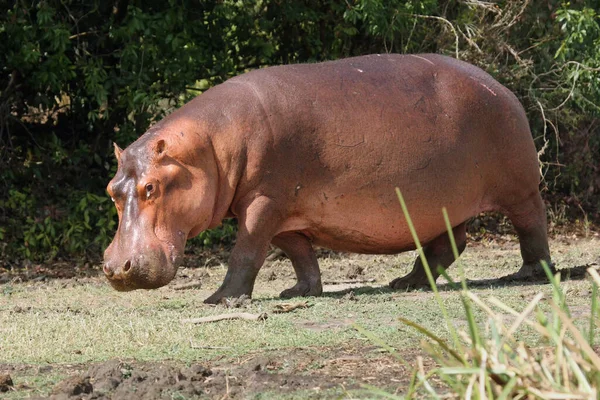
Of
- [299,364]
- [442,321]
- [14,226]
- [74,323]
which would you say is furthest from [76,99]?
[299,364]

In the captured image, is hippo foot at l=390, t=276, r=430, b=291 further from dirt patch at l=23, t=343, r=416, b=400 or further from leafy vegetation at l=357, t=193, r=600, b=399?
leafy vegetation at l=357, t=193, r=600, b=399

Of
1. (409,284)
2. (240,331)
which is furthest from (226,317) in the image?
(409,284)

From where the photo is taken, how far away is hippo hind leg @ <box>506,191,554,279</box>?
7.51 meters

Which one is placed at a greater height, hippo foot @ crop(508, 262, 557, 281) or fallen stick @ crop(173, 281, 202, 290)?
hippo foot @ crop(508, 262, 557, 281)

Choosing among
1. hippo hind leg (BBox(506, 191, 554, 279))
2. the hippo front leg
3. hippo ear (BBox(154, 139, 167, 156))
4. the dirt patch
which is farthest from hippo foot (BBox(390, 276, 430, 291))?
the dirt patch

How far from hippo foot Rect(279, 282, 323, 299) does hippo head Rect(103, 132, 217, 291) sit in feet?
2.57

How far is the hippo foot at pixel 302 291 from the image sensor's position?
22.6 ft

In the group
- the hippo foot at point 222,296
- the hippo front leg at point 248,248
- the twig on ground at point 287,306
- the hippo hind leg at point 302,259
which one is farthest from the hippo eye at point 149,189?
the hippo hind leg at point 302,259

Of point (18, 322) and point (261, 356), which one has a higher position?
point (261, 356)

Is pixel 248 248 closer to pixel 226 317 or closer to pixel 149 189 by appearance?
pixel 149 189

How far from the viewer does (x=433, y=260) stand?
745cm

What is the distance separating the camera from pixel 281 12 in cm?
1086

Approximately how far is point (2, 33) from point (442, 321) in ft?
20.1

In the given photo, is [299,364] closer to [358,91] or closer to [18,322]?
[18,322]
